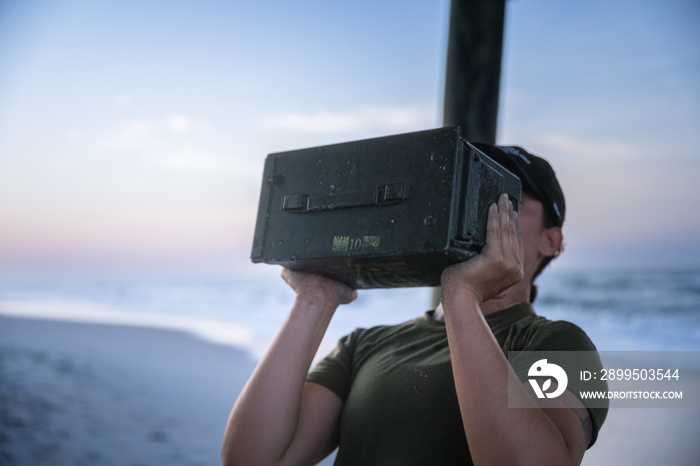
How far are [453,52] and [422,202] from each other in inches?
45.6

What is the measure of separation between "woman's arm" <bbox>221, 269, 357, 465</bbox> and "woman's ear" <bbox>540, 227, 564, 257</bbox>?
0.52 metres

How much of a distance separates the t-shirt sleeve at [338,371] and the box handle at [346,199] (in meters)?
0.49

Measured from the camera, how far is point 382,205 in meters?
Result: 1.14

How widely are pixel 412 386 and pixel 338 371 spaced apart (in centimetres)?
28

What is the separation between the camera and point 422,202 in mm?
1094

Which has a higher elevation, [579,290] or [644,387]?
[579,290]

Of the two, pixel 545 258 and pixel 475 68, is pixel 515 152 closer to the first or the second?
pixel 545 258

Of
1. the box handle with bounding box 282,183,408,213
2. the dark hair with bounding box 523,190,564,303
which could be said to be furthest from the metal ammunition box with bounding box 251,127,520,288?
the dark hair with bounding box 523,190,564,303

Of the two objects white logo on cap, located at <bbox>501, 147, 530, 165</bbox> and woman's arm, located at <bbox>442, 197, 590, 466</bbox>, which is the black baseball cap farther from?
woman's arm, located at <bbox>442, 197, 590, 466</bbox>

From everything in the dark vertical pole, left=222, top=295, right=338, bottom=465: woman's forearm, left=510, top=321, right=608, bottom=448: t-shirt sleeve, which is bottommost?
left=222, top=295, right=338, bottom=465: woman's forearm

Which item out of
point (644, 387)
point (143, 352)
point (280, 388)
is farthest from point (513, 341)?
point (143, 352)

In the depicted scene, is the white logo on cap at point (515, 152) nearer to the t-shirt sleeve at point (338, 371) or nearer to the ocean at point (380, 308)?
the t-shirt sleeve at point (338, 371)

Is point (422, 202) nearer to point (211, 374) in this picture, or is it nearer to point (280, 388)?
point (280, 388)

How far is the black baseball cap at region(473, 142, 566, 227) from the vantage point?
1.40 m
